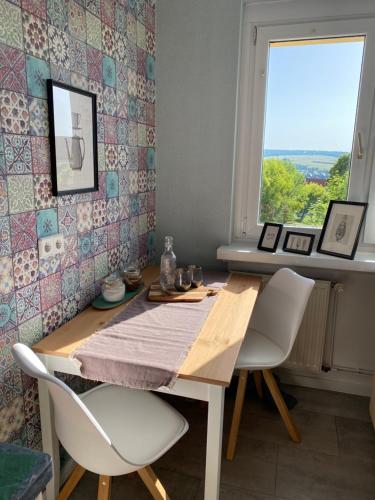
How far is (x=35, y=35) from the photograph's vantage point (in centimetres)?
135

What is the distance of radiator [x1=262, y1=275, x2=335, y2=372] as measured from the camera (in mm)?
2293

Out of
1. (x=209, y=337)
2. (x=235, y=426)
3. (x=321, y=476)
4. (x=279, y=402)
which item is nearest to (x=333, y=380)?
(x=279, y=402)

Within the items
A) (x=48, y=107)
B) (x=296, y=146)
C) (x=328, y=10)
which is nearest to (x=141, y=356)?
(x=48, y=107)

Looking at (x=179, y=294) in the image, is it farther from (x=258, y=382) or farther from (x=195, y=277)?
(x=258, y=382)

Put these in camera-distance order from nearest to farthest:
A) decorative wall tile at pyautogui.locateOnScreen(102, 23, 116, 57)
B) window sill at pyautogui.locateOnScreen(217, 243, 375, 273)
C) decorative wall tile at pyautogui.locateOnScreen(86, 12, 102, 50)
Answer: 1. decorative wall tile at pyautogui.locateOnScreen(86, 12, 102, 50)
2. decorative wall tile at pyautogui.locateOnScreen(102, 23, 116, 57)
3. window sill at pyautogui.locateOnScreen(217, 243, 375, 273)

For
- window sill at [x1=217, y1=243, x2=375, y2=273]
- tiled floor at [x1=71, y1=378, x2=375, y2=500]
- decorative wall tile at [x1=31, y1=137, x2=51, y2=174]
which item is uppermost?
decorative wall tile at [x1=31, y1=137, x2=51, y2=174]

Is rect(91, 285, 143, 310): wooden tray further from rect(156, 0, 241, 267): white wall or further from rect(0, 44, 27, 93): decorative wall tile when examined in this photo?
rect(0, 44, 27, 93): decorative wall tile

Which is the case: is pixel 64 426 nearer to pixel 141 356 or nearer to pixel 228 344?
pixel 141 356

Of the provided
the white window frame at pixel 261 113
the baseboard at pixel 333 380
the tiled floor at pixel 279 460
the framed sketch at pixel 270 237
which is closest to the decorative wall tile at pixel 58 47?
the white window frame at pixel 261 113

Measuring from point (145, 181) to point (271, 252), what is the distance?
0.85m

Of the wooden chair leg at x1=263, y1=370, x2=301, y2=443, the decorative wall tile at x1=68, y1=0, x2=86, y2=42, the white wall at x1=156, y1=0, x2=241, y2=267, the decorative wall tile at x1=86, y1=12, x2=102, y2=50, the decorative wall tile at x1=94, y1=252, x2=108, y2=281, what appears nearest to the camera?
the decorative wall tile at x1=68, y1=0, x2=86, y2=42

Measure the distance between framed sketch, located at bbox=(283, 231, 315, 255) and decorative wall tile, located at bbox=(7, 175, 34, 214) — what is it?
58.2 inches

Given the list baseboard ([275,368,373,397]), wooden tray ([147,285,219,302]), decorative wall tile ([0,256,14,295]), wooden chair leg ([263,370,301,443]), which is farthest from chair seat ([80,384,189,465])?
baseboard ([275,368,373,397])

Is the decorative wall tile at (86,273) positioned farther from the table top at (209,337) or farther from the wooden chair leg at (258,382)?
the wooden chair leg at (258,382)
